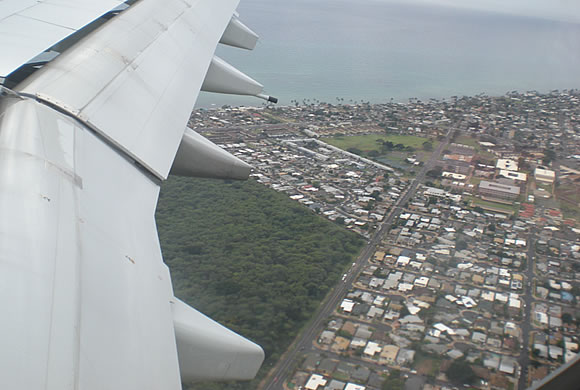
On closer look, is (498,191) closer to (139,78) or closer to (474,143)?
(474,143)

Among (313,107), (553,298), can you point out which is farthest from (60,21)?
(313,107)

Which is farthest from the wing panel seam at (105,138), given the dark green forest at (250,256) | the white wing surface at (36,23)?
the dark green forest at (250,256)

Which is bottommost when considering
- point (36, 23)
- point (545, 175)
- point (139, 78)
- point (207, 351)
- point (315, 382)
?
point (315, 382)

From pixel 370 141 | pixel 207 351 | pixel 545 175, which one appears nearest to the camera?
pixel 207 351

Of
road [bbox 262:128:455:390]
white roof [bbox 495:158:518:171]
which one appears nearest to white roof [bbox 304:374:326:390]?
road [bbox 262:128:455:390]

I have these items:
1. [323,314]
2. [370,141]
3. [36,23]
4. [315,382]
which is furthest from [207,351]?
[370,141]

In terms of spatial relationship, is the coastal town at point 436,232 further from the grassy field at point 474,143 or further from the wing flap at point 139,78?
the wing flap at point 139,78

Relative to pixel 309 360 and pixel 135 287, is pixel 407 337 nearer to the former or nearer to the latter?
pixel 309 360
